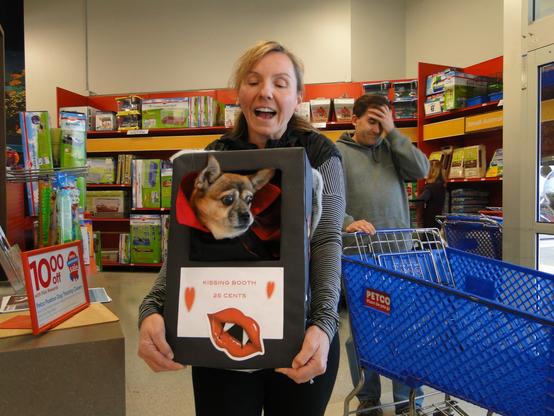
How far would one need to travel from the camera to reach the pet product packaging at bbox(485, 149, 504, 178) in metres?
4.41

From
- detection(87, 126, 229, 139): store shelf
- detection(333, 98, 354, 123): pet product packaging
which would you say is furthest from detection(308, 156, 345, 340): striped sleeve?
detection(87, 126, 229, 139): store shelf

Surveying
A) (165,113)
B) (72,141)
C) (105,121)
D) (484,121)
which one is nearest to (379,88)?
(484,121)

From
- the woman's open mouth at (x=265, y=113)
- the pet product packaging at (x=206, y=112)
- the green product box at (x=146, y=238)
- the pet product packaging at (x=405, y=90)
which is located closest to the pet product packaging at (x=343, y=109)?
the pet product packaging at (x=405, y=90)

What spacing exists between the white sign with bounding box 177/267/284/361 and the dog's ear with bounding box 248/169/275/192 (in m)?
0.15

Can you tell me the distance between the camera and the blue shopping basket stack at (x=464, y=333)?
125cm

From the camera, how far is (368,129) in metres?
2.27

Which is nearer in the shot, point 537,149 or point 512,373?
point 512,373

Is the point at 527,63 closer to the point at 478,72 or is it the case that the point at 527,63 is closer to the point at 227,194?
the point at 227,194

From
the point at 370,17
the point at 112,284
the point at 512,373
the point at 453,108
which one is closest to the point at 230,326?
the point at 512,373

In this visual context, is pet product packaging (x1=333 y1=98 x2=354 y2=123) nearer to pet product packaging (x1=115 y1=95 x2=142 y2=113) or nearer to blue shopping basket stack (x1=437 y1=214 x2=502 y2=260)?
blue shopping basket stack (x1=437 y1=214 x2=502 y2=260)

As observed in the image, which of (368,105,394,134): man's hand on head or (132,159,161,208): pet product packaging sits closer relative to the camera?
(368,105,394,134): man's hand on head

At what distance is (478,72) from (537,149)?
3178mm

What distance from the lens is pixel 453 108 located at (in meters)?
4.72

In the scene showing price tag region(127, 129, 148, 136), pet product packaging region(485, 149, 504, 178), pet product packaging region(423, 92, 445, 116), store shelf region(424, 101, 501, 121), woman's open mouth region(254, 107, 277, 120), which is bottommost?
woman's open mouth region(254, 107, 277, 120)
